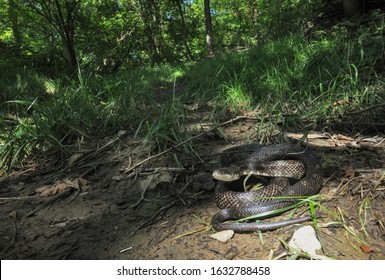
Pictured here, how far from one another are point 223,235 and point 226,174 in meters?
0.66

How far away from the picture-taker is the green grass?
3.24 meters

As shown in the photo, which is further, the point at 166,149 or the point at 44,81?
the point at 44,81

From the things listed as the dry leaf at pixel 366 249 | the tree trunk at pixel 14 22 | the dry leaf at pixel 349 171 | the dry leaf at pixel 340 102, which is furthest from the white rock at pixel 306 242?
the tree trunk at pixel 14 22

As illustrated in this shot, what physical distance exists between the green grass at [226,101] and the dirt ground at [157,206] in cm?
28

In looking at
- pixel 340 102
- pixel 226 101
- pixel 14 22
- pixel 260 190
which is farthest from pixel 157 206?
pixel 14 22

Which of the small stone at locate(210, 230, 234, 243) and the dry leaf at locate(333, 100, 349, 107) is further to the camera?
the dry leaf at locate(333, 100, 349, 107)

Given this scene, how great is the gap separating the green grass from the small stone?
1.25 metres

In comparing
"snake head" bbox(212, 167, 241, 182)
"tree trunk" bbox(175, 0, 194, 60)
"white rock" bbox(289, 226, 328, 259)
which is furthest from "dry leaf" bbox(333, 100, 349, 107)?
"tree trunk" bbox(175, 0, 194, 60)

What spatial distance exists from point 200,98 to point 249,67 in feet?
3.44

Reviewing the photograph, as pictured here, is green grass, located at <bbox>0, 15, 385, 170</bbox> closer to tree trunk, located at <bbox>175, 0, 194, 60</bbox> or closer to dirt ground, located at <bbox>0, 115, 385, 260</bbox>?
dirt ground, located at <bbox>0, 115, 385, 260</bbox>

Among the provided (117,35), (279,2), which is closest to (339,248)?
(279,2)

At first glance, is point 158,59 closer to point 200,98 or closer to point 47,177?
point 200,98

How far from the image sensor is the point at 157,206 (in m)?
2.25
